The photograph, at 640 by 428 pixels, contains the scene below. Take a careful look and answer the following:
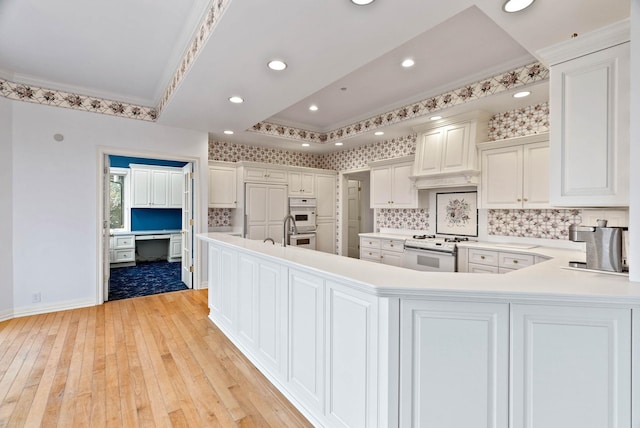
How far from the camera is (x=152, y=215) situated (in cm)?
726

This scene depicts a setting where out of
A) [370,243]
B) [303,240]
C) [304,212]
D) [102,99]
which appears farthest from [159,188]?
[370,243]

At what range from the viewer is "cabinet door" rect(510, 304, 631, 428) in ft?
3.87

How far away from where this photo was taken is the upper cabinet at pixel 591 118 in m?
1.51

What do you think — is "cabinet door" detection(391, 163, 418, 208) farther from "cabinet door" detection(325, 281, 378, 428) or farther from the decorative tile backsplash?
"cabinet door" detection(325, 281, 378, 428)

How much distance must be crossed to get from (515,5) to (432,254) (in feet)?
9.07

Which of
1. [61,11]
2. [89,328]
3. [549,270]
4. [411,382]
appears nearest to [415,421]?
[411,382]

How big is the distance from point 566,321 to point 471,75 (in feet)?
9.89

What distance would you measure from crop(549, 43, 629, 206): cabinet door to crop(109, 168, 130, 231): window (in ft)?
25.5

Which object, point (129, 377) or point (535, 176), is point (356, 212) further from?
point (129, 377)

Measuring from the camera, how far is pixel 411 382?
4.28 ft

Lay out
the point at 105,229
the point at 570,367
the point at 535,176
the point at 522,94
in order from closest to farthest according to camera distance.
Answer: the point at 570,367 < the point at 522,94 < the point at 535,176 < the point at 105,229

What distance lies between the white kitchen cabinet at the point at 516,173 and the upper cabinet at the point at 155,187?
6.56m

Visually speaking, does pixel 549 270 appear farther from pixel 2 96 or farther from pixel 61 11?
pixel 2 96

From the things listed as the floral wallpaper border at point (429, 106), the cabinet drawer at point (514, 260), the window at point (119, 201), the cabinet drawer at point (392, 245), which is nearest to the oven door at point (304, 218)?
the floral wallpaper border at point (429, 106)
